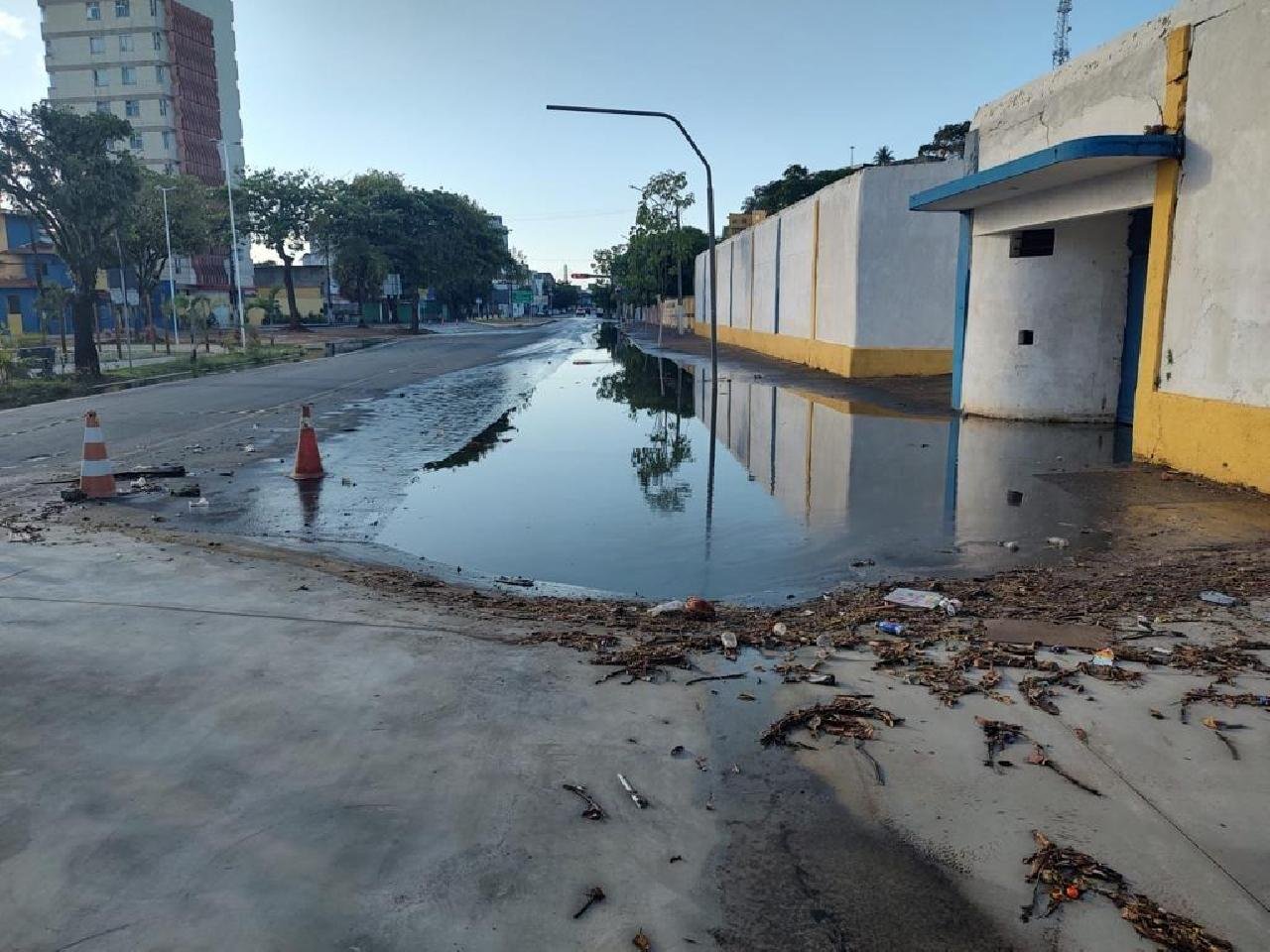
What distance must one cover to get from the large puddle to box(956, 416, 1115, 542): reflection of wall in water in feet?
0.09

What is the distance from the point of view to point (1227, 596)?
568 cm

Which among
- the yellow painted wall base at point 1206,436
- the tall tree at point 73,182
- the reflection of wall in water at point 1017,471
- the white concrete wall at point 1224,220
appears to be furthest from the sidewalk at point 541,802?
the tall tree at point 73,182

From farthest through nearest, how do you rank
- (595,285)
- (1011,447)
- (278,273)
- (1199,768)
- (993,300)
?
(595,285), (278,273), (993,300), (1011,447), (1199,768)

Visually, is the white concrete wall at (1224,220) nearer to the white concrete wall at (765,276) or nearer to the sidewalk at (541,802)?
the sidewalk at (541,802)

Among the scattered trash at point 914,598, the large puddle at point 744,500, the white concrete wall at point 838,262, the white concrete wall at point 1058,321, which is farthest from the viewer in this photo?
the white concrete wall at point 838,262

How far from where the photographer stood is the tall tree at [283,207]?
57031 mm

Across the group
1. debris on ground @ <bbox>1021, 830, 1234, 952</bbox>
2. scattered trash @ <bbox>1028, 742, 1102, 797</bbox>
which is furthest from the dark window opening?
debris on ground @ <bbox>1021, 830, 1234, 952</bbox>

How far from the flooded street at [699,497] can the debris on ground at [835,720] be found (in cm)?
221

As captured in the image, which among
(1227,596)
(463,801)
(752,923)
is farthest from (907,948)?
(1227,596)

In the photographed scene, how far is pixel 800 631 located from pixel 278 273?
349 ft

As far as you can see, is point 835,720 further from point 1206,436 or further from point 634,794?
point 1206,436

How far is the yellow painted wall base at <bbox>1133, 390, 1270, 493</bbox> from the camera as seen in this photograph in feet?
28.7

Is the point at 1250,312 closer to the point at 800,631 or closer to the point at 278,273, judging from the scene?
the point at 800,631

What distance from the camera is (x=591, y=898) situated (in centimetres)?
274
